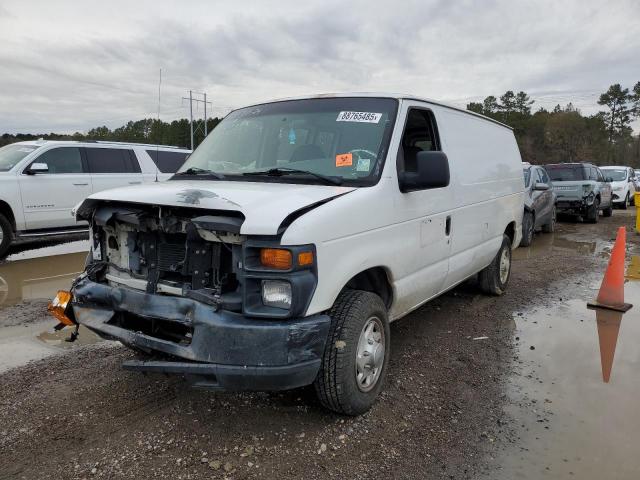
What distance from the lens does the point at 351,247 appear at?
10.3 feet

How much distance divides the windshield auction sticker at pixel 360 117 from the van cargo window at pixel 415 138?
0.25m

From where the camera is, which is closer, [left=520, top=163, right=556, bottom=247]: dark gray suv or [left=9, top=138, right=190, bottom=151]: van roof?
[left=9, top=138, right=190, bottom=151]: van roof

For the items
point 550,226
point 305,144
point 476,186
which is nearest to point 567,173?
point 550,226

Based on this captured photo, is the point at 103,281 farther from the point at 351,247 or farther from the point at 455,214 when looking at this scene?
the point at 455,214

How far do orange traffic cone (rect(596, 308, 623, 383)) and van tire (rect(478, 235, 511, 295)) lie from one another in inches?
44.6

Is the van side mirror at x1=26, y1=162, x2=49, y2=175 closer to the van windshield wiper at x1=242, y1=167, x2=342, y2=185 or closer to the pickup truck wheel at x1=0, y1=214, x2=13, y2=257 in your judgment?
the pickup truck wheel at x1=0, y1=214, x2=13, y2=257

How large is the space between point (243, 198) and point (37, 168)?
7020mm

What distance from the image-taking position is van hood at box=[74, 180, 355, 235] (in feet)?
8.93

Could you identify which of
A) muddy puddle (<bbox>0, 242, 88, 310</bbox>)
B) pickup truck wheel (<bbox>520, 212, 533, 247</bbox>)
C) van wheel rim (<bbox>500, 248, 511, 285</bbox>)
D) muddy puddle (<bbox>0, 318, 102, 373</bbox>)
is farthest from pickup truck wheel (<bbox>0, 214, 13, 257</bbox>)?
pickup truck wheel (<bbox>520, 212, 533, 247</bbox>)

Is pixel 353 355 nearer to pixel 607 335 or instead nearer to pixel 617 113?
pixel 607 335

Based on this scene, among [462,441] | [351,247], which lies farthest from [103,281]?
[462,441]

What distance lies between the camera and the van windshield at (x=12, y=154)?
8622 mm

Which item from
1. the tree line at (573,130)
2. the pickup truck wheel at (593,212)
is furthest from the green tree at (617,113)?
the pickup truck wheel at (593,212)

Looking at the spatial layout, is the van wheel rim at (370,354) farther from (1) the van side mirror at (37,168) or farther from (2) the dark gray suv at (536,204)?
(2) the dark gray suv at (536,204)
